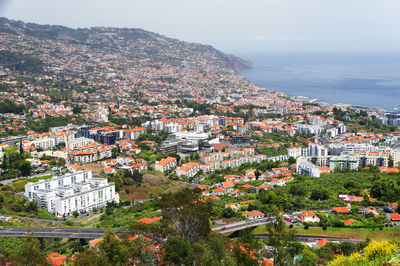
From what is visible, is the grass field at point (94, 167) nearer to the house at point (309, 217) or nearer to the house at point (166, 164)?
the house at point (166, 164)

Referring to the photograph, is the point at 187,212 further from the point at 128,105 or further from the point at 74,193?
the point at 128,105

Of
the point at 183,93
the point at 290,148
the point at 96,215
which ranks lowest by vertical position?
the point at 96,215

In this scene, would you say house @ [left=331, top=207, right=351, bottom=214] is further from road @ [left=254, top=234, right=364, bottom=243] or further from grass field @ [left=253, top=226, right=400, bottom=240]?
road @ [left=254, top=234, right=364, bottom=243]

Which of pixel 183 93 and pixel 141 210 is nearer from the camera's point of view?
pixel 141 210

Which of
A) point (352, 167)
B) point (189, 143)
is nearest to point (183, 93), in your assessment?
point (189, 143)

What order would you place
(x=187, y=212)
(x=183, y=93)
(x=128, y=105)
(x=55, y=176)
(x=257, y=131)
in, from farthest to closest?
(x=183, y=93), (x=128, y=105), (x=257, y=131), (x=55, y=176), (x=187, y=212)

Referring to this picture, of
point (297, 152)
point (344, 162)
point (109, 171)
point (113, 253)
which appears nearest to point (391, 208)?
point (344, 162)
